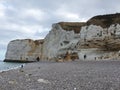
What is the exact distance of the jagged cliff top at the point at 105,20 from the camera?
164 ft

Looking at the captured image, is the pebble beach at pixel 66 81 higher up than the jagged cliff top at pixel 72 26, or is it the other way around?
the jagged cliff top at pixel 72 26

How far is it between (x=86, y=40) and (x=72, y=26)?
10.9 metres

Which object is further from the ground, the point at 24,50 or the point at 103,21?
the point at 103,21

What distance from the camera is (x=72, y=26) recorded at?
61.8 m

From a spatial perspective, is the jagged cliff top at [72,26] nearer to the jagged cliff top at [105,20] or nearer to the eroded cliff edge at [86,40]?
the eroded cliff edge at [86,40]

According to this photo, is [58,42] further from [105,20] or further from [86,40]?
[105,20]

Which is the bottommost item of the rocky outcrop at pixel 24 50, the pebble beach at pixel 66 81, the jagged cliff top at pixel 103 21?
the pebble beach at pixel 66 81

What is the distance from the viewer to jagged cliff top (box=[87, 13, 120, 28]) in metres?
49.9

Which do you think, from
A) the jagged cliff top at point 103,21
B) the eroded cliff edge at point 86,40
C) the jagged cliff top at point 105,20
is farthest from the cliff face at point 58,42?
the jagged cliff top at point 105,20

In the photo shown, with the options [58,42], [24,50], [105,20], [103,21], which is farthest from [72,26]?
[24,50]

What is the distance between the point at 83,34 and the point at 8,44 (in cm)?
5326

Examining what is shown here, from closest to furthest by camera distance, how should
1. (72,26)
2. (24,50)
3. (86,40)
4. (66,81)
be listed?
(66,81)
(86,40)
(72,26)
(24,50)

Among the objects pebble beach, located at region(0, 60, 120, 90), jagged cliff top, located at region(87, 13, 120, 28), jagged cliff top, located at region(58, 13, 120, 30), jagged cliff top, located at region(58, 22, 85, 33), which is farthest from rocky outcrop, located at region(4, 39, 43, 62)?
pebble beach, located at region(0, 60, 120, 90)

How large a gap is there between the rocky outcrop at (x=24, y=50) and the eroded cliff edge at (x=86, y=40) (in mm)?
11560
